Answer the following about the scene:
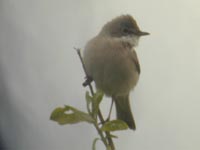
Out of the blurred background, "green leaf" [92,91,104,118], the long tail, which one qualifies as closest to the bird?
the long tail

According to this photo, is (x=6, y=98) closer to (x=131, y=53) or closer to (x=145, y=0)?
(x=145, y=0)

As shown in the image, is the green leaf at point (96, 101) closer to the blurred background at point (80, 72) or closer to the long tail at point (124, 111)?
the long tail at point (124, 111)

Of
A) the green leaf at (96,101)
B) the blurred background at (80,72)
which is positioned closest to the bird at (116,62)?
the green leaf at (96,101)

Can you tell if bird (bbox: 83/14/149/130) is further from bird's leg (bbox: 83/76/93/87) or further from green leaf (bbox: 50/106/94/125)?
green leaf (bbox: 50/106/94/125)

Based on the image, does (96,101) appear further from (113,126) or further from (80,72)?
(80,72)

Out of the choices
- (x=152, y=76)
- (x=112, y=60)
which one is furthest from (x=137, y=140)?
(x=112, y=60)

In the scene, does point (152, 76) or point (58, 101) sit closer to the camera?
point (152, 76)
